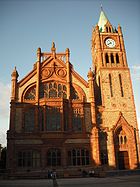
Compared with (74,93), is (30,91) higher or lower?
higher

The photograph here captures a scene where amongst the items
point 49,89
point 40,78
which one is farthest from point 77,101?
point 40,78

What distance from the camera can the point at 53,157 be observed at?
135 feet

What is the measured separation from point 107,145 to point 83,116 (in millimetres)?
7558

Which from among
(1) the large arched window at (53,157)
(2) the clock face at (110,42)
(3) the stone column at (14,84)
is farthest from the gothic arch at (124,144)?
(3) the stone column at (14,84)

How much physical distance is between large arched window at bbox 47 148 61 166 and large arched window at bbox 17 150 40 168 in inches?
82.2

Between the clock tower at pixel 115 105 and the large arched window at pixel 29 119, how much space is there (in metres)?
13.7

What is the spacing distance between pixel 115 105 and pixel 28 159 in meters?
21.4

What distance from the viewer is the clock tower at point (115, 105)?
4333 centimetres

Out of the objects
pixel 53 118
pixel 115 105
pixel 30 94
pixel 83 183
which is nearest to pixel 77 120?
pixel 53 118

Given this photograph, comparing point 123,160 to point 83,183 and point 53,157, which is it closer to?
point 53,157

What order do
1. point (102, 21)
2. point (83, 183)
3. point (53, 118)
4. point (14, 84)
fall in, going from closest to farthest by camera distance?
point (83, 183)
point (53, 118)
point (14, 84)
point (102, 21)

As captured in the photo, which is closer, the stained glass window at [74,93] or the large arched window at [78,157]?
the large arched window at [78,157]

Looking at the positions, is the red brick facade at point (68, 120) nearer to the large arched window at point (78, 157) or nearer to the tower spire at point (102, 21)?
the large arched window at point (78, 157)

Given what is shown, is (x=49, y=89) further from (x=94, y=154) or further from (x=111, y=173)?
(x=111, y=173)
